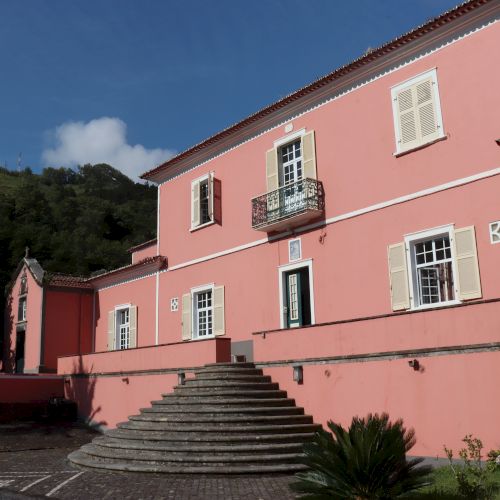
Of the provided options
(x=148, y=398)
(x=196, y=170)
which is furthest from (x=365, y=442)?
(x=196, y=170)

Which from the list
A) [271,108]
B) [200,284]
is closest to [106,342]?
[200,284]

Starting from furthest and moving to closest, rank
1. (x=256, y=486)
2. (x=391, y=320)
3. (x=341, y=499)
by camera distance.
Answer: (x=391, y=320) < (x=256, y=486) < (x=341, y=499)

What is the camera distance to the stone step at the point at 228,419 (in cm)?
1115

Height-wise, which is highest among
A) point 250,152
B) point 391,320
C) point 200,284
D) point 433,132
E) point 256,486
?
point 250,152

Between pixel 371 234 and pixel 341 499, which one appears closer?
pixel 341 499

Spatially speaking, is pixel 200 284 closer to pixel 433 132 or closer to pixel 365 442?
pixel 433 132

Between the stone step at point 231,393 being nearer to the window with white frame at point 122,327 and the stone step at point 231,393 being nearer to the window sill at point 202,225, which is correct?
the window sill at point 202,225

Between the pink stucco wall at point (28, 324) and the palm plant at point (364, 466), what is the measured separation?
18277 mm

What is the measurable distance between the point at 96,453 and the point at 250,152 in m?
9.01

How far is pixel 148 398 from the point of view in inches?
642

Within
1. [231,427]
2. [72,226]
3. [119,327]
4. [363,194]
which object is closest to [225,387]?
[231,427]

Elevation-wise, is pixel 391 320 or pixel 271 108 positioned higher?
pixel 271 108

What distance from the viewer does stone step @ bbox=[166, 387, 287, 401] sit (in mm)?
12082

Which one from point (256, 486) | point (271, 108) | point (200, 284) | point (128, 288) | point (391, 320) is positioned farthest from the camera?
point (128, 288)
